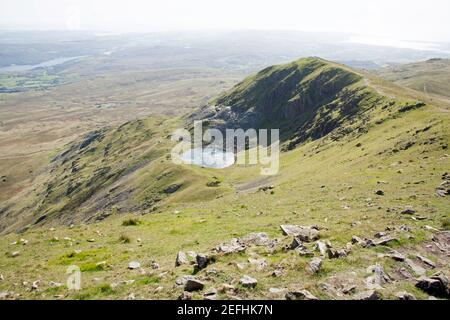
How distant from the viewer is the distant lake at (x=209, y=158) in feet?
352

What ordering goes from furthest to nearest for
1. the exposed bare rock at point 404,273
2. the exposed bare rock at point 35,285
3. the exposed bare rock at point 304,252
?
the exposed bare rock at point 35,285 → the exposed bare rock at point 304,252 → the exposed bare rock at point 404,273

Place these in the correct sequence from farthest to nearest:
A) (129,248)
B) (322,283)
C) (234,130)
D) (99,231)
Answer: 1. (234,130)
2. (99,231)
3. (129,248)
4. (322,283)

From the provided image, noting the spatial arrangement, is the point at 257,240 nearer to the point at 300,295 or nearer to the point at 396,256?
the point at 396,256

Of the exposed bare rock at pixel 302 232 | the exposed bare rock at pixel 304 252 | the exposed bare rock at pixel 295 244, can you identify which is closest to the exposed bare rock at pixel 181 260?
the exposed bare rock at pixel 295 244

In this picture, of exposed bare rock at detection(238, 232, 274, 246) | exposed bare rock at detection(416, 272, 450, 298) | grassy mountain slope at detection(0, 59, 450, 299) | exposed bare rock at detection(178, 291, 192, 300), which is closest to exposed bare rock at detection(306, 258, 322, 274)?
grassy mountain slope at detection(0, 59, 450, 299)

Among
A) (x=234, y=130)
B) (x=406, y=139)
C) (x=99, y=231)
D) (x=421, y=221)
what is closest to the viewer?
(x=421, y=221)

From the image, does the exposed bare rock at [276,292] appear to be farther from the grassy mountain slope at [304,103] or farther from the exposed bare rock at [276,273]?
the grassy mountain slope at [304,103]

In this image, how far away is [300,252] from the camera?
Result: 1989 cm

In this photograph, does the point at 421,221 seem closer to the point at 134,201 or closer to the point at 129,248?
the point at 129,248

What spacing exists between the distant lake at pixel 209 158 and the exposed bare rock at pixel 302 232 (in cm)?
7643

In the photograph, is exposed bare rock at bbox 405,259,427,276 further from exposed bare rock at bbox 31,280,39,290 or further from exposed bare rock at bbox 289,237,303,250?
exposed bare rock at bbox 31,280,39,290

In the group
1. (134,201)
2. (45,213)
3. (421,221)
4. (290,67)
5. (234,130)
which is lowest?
(45,213)
